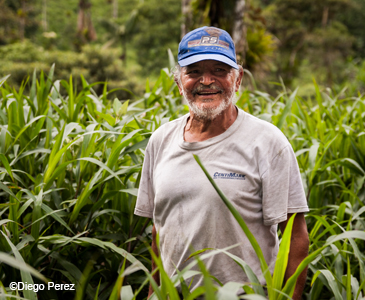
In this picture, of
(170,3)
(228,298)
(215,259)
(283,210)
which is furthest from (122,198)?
(170,3)

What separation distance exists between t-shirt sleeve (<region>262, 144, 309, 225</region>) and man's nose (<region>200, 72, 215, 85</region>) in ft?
1.24

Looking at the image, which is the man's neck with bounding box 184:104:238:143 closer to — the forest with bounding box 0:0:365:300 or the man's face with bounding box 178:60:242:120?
the man's face with bounding box 178:60:242:120

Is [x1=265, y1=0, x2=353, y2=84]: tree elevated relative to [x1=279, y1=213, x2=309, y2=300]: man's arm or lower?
elevated

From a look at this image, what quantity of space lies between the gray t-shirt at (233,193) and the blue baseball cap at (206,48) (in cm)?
23

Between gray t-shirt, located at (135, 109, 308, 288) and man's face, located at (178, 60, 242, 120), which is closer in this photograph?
gray t-shirt, located at (135, 109, 308, 288)

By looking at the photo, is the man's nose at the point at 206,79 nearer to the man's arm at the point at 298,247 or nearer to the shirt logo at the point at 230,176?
the shirt logo at the point at 230,176

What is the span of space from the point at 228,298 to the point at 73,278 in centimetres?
100

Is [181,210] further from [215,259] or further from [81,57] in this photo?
→ [81,57]

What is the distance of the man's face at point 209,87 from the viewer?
Result: 1422 millimetres

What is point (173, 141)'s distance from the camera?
1.50 metres

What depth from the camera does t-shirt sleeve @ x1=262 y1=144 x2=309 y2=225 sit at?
127 centimetres
